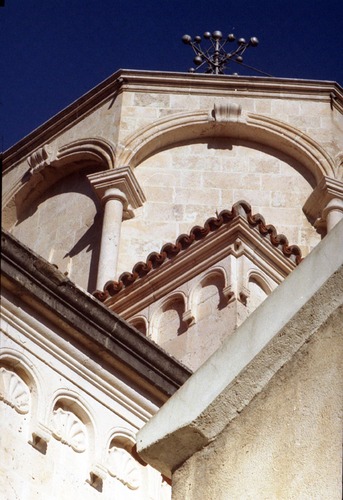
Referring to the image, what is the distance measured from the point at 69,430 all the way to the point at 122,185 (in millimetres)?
9732

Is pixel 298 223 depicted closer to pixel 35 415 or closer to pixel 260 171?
pixel 260 171

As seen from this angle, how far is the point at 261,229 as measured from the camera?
39.9 ft

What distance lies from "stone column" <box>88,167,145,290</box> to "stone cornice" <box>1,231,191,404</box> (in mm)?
8601

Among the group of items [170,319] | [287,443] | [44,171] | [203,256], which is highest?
[44,171]

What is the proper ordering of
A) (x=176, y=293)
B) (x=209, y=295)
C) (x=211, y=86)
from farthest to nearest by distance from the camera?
1. (x=211, y=86)
2. (x=176, y=293)
3. (x=209, y=295)

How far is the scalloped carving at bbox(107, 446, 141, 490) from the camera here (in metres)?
6.16

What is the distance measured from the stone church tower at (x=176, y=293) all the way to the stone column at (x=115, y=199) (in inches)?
0.8

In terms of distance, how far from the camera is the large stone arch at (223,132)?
1623cm

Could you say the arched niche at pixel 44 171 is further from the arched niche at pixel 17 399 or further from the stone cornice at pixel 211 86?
the arched niche at pixel 17 399

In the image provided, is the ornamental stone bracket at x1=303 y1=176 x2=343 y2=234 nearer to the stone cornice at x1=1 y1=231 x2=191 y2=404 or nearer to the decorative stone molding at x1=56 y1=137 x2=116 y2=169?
the decorative stone molding at x1=56 y1=137 x2=116 y2=169

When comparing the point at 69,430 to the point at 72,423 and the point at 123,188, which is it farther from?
the point at 123,188

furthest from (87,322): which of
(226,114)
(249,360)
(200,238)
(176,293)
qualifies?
(226,114)

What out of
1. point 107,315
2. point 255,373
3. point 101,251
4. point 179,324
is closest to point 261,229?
point 179,324

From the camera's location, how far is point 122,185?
51.3ft
